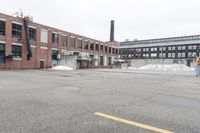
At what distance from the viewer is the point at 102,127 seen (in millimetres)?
3506

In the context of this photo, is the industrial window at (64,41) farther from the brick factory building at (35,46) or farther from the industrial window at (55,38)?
the industrial window at (55,38)

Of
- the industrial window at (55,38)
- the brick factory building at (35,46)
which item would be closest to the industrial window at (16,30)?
the brick factory building at (35,46)

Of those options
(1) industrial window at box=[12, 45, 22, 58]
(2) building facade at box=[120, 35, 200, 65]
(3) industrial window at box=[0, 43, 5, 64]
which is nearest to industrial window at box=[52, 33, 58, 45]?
(1) industrial window at box=[12, 45, 22, 58]

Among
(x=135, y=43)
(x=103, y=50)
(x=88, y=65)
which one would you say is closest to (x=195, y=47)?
(x=135, y=43)

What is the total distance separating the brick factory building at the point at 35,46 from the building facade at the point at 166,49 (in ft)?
156

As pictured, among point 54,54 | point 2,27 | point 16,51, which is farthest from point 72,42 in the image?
point 2,27

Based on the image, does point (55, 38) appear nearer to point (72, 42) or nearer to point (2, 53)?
point (72, 42)

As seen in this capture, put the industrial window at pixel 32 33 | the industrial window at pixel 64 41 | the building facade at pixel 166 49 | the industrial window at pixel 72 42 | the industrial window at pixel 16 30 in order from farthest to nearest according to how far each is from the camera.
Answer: the building facade at pixel 166 49 < the industrial window at pixel 72 42 < the industrial window at pixel 64 41 < the industrial window at pixel 32 33 < the industrial window at pixel 16 30

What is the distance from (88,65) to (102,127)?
43.5 meters

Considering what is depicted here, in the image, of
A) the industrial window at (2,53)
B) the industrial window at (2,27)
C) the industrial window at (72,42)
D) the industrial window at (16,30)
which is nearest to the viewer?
the industrial window at (2,53)

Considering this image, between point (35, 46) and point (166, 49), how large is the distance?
68631 mm

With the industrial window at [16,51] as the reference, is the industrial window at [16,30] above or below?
above

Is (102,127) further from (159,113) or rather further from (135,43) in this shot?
(135,43)

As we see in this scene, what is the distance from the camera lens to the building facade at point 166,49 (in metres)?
73.8
